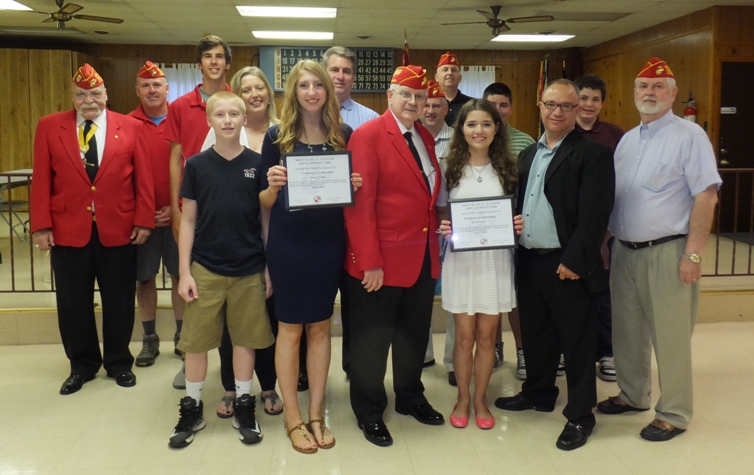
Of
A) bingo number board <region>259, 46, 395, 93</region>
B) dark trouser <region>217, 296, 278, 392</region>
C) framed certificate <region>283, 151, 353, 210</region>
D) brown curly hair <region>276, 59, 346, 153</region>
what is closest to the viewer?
framed certificate <region>283, 151, 353, 210</region>

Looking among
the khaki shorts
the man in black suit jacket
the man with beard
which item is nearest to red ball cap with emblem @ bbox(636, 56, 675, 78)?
the man with beard

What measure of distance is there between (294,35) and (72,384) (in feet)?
24.9

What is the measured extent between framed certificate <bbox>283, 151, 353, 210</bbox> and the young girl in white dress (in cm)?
50

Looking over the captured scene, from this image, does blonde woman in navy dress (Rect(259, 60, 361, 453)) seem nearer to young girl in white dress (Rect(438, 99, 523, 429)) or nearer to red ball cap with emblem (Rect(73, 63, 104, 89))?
young girl in white dress (Rect(438, 99, 523, 429))

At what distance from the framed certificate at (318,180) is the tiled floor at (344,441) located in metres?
1.03

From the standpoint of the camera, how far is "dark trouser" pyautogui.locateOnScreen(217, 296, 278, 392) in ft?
9.88

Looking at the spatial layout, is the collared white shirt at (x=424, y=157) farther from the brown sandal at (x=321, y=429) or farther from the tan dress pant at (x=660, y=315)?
the brown sandal at (x=321, y=429)

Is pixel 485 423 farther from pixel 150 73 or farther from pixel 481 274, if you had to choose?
pixel 150 73

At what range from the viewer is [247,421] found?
2.80 meters

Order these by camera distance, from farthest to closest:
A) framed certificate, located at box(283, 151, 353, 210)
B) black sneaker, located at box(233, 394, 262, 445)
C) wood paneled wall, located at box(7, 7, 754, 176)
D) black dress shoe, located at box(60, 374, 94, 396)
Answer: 1. wood paneled wall, located at box(7, 7, 754, 176)
2. black dress shoe, located at box(60, 374, 94, 396)
3. black sneaker, located at box(233, 394, 262, 445)
4. framed certificate, located at box(283, 151, 353, 210)

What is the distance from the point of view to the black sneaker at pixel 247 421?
9.06ft

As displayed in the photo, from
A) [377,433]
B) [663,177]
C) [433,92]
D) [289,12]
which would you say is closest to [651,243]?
[663,177]

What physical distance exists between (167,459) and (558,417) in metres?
1.73

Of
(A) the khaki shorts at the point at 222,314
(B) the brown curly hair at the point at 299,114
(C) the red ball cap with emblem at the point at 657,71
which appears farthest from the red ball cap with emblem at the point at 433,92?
(A) the khaki shorts at the point at 222,314
